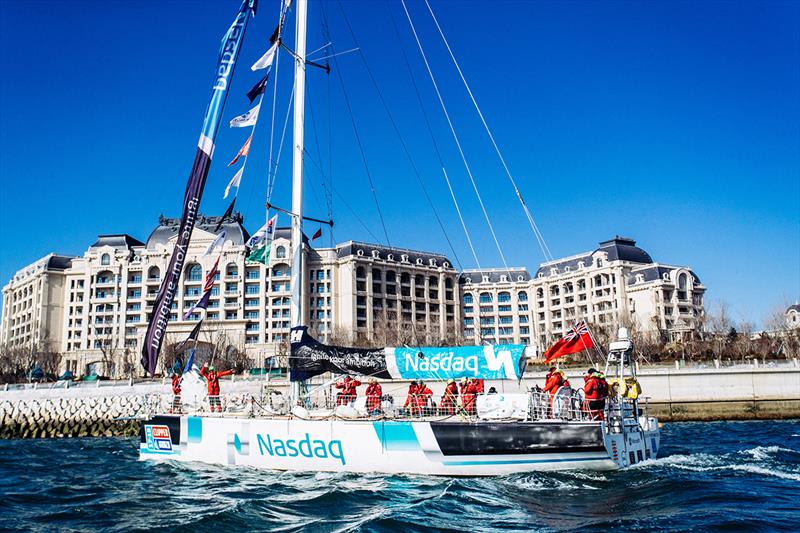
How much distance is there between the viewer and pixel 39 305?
109m

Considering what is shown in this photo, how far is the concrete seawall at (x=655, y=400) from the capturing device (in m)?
47.1

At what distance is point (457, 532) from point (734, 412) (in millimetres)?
42042

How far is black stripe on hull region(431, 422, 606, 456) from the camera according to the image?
17.5m

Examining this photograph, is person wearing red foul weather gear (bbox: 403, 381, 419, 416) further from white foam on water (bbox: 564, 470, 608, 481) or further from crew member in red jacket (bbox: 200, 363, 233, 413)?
crew member in red jacket (bbox: 200, 363, 233, 413)

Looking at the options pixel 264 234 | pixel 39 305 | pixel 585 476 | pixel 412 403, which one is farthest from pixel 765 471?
pixel 39 305

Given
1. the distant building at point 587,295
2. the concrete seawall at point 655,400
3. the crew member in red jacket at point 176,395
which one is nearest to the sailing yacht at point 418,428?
the crew member in red jacket at point 176,395

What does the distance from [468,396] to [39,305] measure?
107937 mm

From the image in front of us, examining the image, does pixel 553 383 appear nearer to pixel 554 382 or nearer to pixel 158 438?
pixel 554 382

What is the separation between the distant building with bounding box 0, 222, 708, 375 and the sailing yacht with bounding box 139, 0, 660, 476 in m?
67.0

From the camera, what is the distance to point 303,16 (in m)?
23.5

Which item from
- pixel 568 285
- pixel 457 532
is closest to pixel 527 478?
pixel 457 532

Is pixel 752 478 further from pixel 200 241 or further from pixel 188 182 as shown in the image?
pixel 200 241

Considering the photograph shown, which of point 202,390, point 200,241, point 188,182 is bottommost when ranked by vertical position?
point 202,390

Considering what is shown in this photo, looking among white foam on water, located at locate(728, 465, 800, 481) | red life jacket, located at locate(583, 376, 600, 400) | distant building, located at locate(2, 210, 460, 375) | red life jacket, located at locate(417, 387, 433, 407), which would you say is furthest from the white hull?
distant building, located at locate(2, 210, 460, 375)
